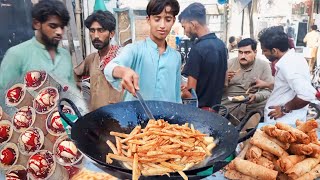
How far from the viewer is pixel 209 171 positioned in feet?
5.42

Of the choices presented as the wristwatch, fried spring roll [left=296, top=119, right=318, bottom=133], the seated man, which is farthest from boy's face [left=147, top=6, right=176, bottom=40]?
the seated man

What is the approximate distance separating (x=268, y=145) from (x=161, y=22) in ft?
4.91

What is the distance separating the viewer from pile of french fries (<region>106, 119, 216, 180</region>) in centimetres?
166

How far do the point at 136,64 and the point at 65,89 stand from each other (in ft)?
2.38

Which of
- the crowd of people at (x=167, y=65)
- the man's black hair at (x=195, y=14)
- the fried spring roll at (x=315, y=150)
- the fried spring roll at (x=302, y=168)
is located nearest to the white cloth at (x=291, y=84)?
the crowd of people at (x=167, y=65)

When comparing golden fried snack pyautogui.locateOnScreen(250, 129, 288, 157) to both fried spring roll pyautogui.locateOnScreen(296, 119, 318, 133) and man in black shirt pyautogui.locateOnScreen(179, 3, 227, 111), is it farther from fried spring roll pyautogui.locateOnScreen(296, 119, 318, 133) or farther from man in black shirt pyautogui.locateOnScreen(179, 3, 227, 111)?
man in black shirt pyautogui.locateOnScreen(179, 3, 227, 111)

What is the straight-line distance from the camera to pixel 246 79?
190 inches

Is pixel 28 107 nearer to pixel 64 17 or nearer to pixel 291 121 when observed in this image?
pixel 64 17

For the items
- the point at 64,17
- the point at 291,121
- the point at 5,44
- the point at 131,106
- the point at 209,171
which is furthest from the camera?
the point at 291,121

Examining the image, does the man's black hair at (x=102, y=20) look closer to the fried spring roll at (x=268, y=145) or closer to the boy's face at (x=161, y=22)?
the boy's face at (x=161, y=22)

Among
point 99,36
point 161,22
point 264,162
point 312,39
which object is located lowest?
point 264,162

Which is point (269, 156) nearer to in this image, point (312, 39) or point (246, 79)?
point (246, 79)

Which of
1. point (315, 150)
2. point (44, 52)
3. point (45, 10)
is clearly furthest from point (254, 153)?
point (45, 10)

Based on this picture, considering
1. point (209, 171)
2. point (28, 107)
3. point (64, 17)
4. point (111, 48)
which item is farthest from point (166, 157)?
point (111, 48)
